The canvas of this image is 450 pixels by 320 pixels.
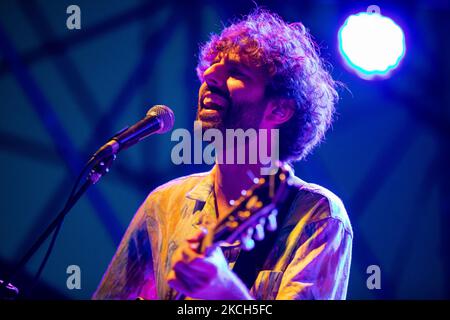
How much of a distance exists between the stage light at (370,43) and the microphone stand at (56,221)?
2644 mm

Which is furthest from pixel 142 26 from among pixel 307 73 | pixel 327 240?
pixel 327 240

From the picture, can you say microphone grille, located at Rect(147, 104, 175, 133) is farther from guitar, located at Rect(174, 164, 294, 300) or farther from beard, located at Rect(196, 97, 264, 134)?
guitar, located at Rect(174, 164, 294, 300)

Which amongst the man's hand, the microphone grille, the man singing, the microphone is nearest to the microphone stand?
the microphone

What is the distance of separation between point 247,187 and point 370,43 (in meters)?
2.17

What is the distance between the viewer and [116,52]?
14.2 ft

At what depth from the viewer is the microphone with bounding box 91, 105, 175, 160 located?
2279 millimetres

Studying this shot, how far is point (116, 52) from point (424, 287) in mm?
3099

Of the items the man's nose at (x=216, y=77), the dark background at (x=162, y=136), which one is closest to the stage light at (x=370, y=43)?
the dark background at (x=162, y=136)

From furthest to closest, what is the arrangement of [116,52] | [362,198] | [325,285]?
1. [362,198]
2. [116,52]
3. [325,285]

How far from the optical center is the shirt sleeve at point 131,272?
2.69 meters

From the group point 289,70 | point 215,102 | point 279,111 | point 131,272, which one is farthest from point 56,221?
point 289,70

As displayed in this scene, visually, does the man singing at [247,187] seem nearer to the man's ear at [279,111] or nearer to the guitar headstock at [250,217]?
the man's ear at [279,111]

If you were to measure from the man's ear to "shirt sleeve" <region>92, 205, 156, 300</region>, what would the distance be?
793 mm
